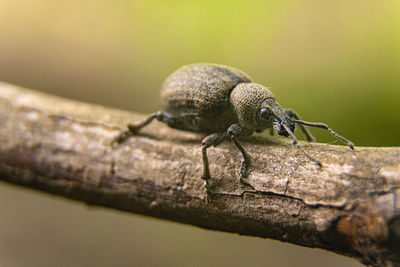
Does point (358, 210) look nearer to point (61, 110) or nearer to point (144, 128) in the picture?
point (144, 128)

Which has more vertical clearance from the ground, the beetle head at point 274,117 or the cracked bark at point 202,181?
the beetle head at point 274,117

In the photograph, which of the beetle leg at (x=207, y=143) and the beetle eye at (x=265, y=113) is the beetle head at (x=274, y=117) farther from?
the beetle leg at (x=207, y=143)

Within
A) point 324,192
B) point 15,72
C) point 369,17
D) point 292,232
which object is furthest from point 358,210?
point 15,72

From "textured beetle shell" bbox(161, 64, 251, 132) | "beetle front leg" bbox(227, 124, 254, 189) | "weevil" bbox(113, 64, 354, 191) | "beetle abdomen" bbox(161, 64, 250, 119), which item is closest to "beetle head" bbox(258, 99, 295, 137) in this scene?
"weevil" bbox(113, 64, 354, 191)

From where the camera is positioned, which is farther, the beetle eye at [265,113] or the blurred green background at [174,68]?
the blurred green background at [174,68]

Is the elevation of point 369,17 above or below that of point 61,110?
above

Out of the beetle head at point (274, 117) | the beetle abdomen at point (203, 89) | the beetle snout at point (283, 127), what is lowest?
the beetle snout at point (283, 127)

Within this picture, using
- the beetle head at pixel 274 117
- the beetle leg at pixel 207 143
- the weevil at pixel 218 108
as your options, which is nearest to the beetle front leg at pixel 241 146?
the weevil at pixel 218 108
